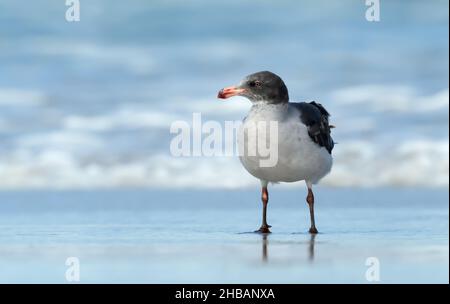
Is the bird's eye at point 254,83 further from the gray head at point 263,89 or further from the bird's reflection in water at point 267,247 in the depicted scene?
the bird's reflection in water at point 267,247

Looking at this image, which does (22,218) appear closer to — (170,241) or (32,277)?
(170,241)

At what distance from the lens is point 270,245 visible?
1394 cm

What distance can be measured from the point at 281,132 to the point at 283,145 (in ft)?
0.80

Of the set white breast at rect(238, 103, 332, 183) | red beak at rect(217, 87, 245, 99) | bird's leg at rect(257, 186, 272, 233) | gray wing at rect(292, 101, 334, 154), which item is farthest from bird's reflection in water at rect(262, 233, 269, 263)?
red beak at rect(217, 87, 245, 99)

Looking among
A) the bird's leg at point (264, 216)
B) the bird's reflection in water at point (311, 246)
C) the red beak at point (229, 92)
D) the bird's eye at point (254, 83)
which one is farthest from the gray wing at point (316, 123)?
the bird's reflection in water at point (311, 246)

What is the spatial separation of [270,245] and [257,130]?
95.9 inches

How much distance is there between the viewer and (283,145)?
15336 mm

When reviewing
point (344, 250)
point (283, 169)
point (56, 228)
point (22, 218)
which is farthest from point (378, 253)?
point (22, 218)

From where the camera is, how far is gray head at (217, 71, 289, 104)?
1568 cm

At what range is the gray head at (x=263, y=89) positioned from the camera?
15.7m

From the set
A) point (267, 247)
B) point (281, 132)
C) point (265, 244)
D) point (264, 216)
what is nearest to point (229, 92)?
point (281, 132)

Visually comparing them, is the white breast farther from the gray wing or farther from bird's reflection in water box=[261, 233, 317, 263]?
bird's reflection in water box=[261, 233, 317, 263]

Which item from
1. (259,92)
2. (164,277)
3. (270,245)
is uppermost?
(259,92)

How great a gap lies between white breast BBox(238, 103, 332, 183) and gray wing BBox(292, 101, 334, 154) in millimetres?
163
